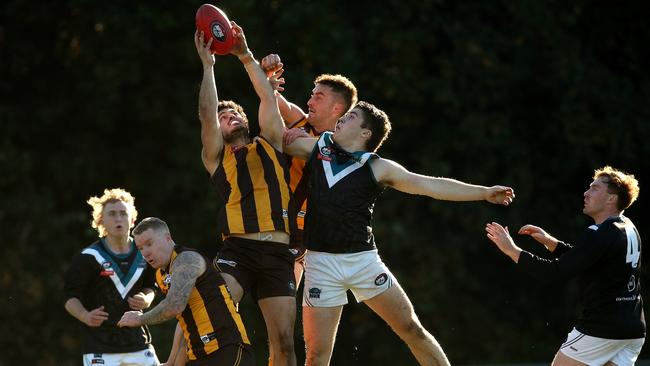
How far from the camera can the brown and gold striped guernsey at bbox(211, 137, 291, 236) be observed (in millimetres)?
6246

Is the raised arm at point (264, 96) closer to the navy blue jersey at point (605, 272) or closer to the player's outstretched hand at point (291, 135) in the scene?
the player's outstretched hand at point (291, 135)

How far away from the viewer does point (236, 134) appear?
6461 millimetres

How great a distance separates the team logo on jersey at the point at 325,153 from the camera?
6.17 meters

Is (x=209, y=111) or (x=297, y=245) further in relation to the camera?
(x=297, y=245)

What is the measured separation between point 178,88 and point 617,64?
655 centimetres

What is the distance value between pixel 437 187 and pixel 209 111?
143 cm

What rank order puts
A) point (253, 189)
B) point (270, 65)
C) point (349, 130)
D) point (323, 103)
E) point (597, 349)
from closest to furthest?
1. point (597, 349)
2. point (349, 130)
3. point (253, 189)
4. point (270, 65)
5. point (323, 103)

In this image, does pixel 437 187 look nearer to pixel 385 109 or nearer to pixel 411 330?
pixel 411 330

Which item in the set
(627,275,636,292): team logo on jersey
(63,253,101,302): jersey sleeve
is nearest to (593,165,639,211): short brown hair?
(627,275,636,292): team logo on jersey

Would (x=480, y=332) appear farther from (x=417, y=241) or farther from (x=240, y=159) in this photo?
(x=240, y=159)

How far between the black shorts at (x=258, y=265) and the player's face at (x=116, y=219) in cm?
143

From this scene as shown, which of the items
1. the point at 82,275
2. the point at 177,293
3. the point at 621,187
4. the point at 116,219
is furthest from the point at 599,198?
the point at 82,275

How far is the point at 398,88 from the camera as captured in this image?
1379 centimetres

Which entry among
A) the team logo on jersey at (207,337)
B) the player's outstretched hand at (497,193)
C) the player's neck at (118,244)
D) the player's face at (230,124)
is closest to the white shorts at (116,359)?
the player's neck at (118,244)
